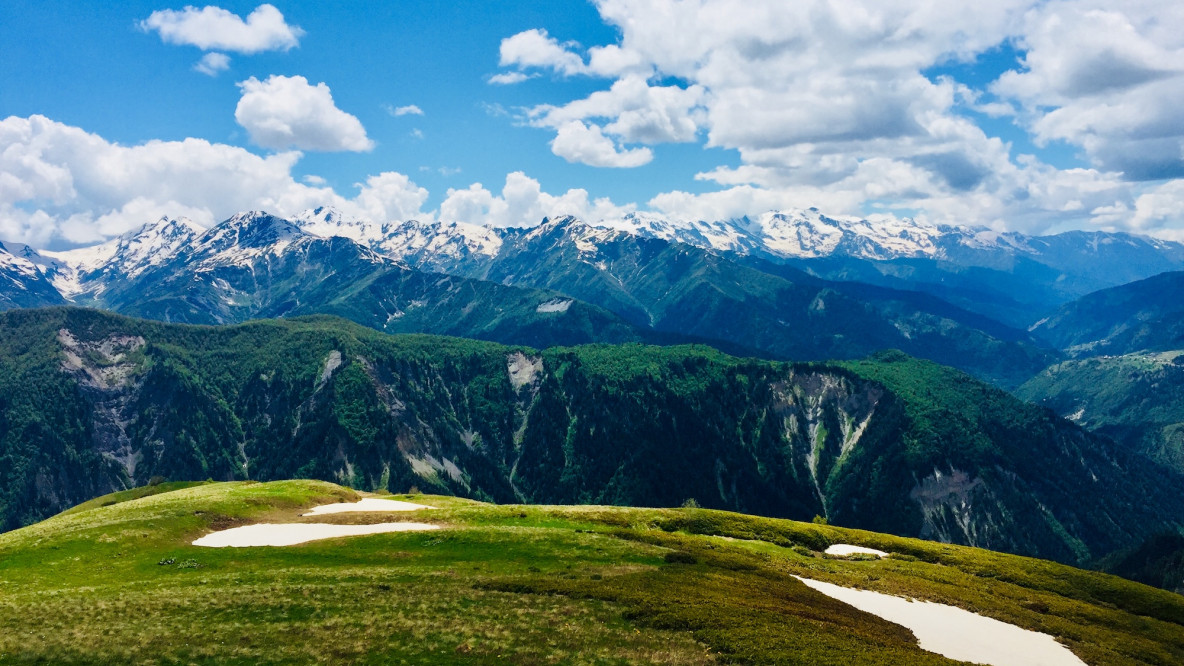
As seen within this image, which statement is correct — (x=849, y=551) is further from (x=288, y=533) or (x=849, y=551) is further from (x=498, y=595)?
(x=288, y=533)

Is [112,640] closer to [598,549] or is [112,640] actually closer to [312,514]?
[598,549]

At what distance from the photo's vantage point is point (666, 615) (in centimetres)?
5500

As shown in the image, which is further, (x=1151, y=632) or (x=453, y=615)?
(x=1151, y=632)

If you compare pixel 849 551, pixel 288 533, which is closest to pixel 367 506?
pixel 288 533

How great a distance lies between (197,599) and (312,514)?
4820 centimetres

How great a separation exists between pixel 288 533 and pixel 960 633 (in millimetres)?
82548

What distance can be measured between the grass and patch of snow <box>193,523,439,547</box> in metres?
4.03

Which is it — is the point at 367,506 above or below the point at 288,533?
below

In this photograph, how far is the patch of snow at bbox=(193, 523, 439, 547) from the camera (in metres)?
83.1

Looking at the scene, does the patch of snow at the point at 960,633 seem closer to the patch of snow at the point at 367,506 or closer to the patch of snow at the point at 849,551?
the patch of snow at the point at 849,551

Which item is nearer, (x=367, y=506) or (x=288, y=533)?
(x=288, y=533)

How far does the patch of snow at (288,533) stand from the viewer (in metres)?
83.1

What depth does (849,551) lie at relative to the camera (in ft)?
349

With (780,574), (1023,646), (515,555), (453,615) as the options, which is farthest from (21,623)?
(1023,646)
